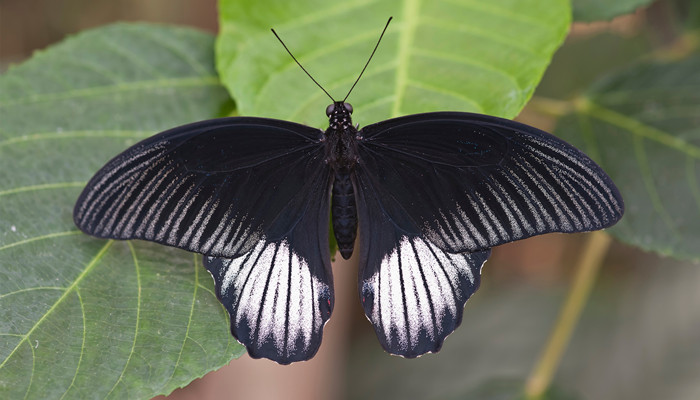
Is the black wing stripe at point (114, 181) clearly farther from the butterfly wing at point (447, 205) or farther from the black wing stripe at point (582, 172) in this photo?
the black wing stripe at point (582, 172)

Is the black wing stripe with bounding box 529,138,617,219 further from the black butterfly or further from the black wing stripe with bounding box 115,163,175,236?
the black wing stripe with bounding box 115,163,175,236

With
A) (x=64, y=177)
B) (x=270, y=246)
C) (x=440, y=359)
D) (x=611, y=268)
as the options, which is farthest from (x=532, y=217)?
(x=611, y=268)

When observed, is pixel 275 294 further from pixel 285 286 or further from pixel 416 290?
pixel 416 290

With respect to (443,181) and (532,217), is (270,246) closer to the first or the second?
(443,181)

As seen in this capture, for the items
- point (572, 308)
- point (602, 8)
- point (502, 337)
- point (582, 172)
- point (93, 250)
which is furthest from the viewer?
point (502, 337)

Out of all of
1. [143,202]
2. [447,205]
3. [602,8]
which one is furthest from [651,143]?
[143,202]

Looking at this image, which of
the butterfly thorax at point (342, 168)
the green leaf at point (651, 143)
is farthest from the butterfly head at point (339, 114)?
the green leaf at point (651, 143)

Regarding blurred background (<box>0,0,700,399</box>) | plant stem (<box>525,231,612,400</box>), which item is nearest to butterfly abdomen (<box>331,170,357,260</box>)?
plant stem (<box>525,231,612,400</box>)
